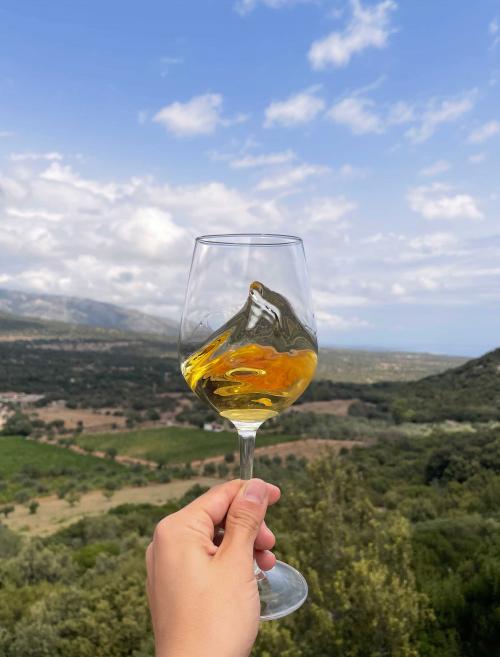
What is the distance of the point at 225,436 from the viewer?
60812mm

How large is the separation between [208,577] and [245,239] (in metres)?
0.99

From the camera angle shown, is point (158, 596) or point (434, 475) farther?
point (434, 475)

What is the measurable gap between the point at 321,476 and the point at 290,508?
1677 mm

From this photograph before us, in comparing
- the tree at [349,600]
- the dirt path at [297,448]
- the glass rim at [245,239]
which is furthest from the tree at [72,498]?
A: the glass rim at [245,239]

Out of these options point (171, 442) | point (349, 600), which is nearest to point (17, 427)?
point (171, 442)

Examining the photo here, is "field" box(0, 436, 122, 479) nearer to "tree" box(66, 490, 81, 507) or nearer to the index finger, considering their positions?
"tree" box(66, 490, 81, 507)

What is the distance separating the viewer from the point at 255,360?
150cm

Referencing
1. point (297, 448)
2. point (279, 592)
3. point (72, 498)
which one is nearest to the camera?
point (279, 592)

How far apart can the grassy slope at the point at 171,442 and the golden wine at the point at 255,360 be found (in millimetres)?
48637

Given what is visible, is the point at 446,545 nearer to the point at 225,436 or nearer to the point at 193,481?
the point at 193,481

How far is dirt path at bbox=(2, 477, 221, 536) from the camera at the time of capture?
33.8 m

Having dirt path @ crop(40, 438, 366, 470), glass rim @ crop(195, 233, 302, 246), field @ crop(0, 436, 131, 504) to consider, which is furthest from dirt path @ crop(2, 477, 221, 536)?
glass rim @ crop(195, 233, 302, 246)

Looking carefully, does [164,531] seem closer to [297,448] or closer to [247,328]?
[247,328]

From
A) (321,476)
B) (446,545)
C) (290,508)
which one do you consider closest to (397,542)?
(290,508)
